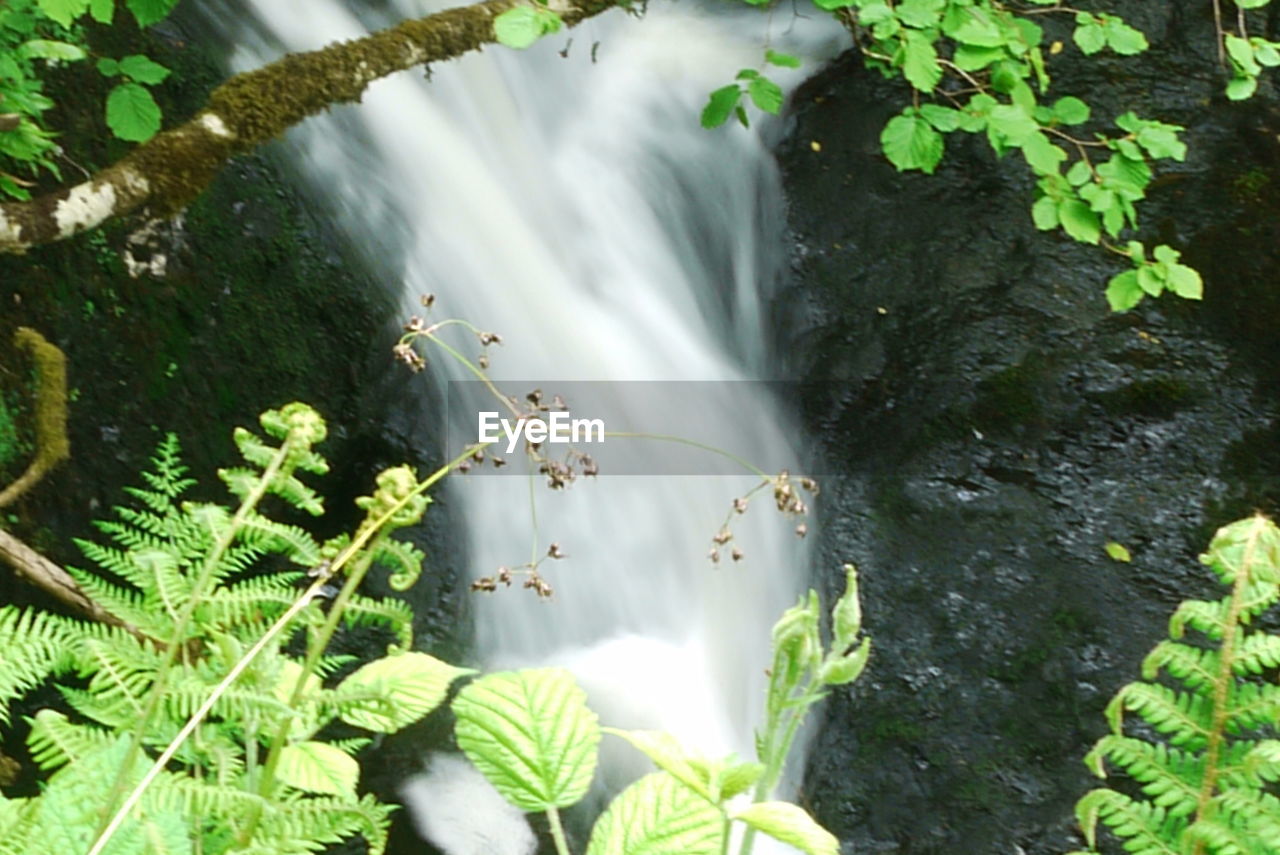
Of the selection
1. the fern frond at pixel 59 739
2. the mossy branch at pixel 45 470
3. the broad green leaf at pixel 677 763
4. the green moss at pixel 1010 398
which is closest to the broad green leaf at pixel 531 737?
the broad green leaf at pixel 677 763

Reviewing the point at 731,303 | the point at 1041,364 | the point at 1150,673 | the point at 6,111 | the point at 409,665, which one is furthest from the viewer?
the point at 731,303

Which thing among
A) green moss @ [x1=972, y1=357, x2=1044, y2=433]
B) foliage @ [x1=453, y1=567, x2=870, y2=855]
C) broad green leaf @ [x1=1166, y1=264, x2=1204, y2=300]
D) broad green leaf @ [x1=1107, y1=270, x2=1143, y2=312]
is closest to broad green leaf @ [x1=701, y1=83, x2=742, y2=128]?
broad green leaf @ [x1=1107, y1=270, x2=1143, y2=312]

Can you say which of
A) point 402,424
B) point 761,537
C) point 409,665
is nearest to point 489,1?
point 402,424

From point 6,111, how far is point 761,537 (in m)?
2.88

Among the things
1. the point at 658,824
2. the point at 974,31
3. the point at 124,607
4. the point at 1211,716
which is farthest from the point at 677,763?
the point at 974,31

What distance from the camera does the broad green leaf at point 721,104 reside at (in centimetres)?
288

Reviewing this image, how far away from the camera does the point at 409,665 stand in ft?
3.28

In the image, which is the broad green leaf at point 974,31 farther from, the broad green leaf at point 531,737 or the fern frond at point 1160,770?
the broad green leaf at point 531,737

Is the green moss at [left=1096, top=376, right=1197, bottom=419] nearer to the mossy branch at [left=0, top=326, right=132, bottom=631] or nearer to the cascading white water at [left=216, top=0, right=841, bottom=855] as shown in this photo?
the cascading white water at [left=216, top=0, right=841, bottom=855]

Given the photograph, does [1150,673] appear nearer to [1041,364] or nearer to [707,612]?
[707,612]

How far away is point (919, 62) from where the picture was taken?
250 centimetres

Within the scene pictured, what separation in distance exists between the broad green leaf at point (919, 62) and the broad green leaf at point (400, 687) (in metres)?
1.94

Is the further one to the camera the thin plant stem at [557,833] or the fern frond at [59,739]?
the fern frond at [59,739]

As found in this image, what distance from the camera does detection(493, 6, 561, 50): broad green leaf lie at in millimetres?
2176
